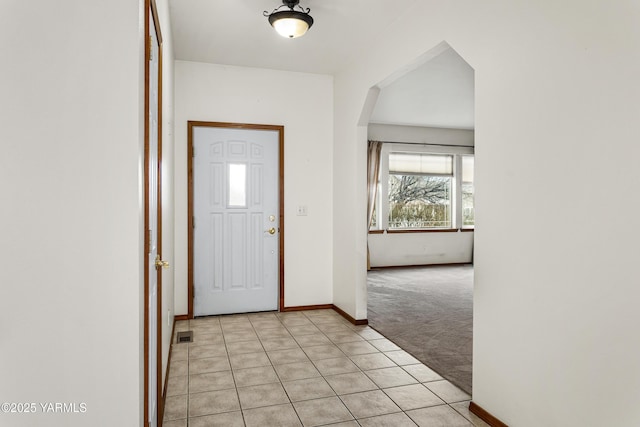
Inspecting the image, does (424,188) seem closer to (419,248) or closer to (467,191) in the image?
(467,191)

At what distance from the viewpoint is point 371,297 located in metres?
5.49

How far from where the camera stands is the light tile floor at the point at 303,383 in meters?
2.37

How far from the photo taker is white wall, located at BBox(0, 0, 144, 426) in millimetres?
1224

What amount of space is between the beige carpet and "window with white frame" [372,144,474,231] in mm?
1186

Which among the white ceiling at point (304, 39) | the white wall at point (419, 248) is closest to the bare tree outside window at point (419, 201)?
the white wall at point (419, 248)

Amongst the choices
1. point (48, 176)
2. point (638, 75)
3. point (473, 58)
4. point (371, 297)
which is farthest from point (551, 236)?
point (371, 297)

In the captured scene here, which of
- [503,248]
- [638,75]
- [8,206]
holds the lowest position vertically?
[503,248]

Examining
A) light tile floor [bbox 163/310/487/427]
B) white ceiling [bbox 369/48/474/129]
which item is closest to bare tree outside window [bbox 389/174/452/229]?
white ceiling [bbox 369/48/474/129]

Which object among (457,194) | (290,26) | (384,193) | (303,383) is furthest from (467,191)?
(303,383)

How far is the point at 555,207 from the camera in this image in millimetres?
1873

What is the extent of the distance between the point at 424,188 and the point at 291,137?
4.39 m

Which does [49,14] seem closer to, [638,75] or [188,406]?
[638,75]

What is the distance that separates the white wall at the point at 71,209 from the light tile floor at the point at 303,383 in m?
1.23

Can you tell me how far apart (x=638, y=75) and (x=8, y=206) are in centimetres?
218
